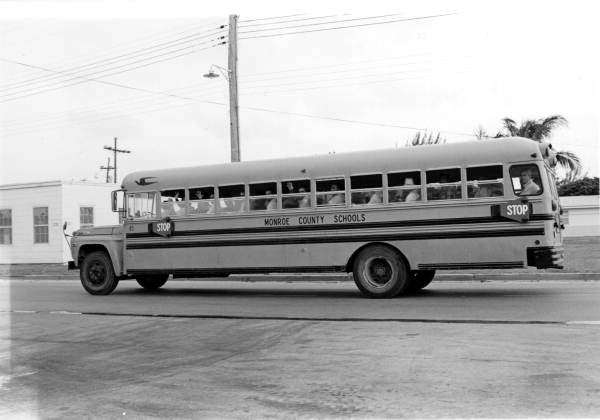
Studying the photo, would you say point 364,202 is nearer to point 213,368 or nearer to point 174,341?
point 174,341

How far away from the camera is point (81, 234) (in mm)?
15562

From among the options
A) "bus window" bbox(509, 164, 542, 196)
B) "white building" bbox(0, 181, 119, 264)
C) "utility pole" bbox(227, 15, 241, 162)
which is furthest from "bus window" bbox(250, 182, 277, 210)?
"white building" bbox(0, 181, 119, 264)

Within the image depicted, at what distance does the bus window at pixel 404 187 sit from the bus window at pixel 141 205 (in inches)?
205

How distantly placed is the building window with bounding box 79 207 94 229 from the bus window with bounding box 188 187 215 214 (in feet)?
56.9

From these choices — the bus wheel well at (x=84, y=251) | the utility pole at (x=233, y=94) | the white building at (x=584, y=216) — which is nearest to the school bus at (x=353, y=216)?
the bus wheel well at (x=84, y=251)

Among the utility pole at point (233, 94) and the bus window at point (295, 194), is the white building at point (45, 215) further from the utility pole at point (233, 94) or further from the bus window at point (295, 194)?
the bus window at point (295, 194)

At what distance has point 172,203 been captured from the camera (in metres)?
14.6

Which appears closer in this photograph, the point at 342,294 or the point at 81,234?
the point at 342,294

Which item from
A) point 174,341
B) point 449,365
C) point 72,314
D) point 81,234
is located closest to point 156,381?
point 174,341

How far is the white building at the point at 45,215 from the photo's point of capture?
97.1 ft

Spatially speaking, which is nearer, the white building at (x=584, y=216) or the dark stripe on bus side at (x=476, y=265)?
the dark stripe on bus side at (x=476, y=265)

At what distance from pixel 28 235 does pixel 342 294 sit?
20974 millimetres

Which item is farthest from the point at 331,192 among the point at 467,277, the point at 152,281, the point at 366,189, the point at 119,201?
the point at 152,281

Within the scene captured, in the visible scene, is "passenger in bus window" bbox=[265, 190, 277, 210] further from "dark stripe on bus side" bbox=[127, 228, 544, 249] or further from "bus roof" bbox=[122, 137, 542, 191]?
"dark stripe on bus side" bbox=[127, 228, 544, 249]
